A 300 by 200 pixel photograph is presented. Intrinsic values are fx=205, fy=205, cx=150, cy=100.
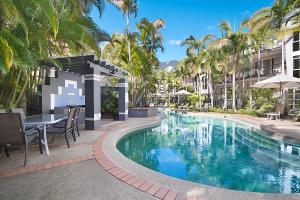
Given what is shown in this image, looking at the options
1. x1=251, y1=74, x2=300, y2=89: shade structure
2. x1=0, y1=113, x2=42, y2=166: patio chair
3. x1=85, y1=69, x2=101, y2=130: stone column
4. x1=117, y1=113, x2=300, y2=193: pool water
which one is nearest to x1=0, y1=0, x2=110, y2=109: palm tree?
x1=0, y1=113, x2=42, y2=166: patio chair

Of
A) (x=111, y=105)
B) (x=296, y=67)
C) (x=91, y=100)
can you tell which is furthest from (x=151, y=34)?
(x=296, y=67)

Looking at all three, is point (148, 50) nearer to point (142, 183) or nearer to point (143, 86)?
point (143, 86)

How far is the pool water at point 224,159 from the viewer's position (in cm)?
519

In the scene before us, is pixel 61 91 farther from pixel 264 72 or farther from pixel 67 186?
pixel 264 72

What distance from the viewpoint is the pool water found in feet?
17.0

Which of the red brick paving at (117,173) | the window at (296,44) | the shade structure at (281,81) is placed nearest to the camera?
the red brick paving at (117,173)

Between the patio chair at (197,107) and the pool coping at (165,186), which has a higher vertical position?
the patio chair at (197,107)

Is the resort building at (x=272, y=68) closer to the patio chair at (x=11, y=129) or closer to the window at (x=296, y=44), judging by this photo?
the window at (x=296, y=44)

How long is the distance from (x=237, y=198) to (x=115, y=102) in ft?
43.2

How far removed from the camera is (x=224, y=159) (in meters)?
6.95

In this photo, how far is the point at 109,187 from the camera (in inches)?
135

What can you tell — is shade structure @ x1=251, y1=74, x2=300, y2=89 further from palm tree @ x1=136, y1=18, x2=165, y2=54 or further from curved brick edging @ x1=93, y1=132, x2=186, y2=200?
curved brick edging @ x1=93, y1=132, x2=186, y2=200

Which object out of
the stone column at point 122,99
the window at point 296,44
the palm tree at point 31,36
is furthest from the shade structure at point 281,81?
the palm tree at point 31,36

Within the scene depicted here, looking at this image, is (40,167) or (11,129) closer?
(40,167)
